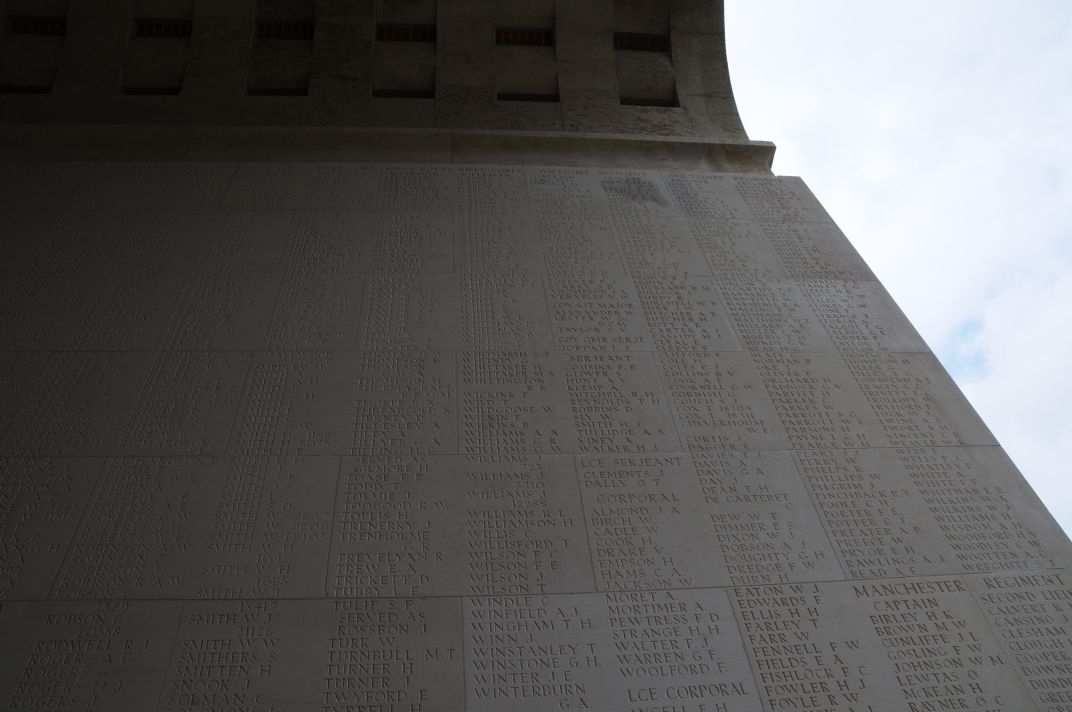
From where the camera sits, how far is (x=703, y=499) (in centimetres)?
505

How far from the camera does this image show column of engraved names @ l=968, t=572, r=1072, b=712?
4246 mm

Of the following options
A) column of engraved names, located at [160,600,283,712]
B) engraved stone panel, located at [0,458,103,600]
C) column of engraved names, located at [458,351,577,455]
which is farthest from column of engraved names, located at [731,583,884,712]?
engraved stone panel, located at [0,458,103,600]

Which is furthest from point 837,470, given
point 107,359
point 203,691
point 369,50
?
point 369,50

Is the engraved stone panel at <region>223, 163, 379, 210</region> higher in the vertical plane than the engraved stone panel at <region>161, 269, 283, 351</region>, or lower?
higher

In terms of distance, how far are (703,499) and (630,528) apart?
0.62 m

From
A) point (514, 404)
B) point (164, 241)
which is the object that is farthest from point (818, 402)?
point (164, 241)

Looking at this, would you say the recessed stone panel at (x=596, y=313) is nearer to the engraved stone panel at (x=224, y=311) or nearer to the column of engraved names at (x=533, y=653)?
the column of engraved names at (x=533, y=653)

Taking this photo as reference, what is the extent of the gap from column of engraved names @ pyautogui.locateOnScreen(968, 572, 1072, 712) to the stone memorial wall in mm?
23

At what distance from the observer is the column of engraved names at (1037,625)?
4.25 metres

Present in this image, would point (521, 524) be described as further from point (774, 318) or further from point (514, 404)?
point (774, 318)

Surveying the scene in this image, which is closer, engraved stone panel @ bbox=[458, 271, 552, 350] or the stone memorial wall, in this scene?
A: the stone memorial wall

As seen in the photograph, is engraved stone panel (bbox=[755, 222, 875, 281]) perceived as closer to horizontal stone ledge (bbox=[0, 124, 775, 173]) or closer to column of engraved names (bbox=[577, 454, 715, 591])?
horizontal stone ledge (bbox=[0, 124, 775, 173])

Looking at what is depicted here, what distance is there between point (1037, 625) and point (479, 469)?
152 inches

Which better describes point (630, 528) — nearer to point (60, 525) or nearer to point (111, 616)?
point (111, 616)
